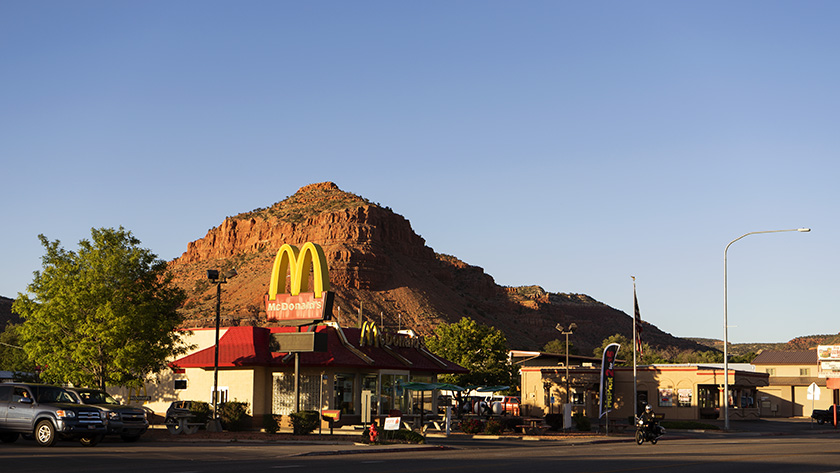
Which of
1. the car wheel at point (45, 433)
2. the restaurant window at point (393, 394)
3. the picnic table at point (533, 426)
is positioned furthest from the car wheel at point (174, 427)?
the picnic table at point (533, 426)

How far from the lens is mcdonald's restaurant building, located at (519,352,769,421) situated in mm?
66188

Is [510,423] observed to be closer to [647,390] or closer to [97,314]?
[97,314]

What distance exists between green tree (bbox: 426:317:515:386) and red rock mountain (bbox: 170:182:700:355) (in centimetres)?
5232

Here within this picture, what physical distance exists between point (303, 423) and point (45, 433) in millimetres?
11894

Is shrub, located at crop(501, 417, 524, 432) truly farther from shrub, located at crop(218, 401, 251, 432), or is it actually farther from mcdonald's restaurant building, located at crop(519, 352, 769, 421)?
mcdonald's restaurant building, located at crop(519, 352, 769, 421)

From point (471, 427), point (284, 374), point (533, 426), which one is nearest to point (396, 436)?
point (471, 427)

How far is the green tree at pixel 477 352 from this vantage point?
70.6 metres

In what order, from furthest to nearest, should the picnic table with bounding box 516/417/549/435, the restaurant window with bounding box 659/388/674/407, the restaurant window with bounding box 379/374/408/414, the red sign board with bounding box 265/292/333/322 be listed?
the restaurant window with bounding box 659/388/674/407 → the restaurant window with bounding box 379/374/408/414 → the picnic table with bounding box 516/417/549/435 → the red sign board with bounding box 265/292/333/322

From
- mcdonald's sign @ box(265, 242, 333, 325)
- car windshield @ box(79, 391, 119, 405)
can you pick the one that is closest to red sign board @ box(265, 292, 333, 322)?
mcdonald's sign @ box(265, 242, 333, 325)

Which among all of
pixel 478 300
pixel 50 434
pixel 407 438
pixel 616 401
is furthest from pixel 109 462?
pixel 478 300

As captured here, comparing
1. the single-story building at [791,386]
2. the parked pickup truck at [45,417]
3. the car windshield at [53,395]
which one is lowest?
the single-story building at [791,386]

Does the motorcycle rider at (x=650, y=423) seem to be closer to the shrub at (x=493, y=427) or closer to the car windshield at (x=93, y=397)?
the shrub at (x=493, y=427)

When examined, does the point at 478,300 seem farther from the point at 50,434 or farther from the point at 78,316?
the point at 50,434

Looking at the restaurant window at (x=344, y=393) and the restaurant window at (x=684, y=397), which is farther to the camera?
the restaurant window at (x=684, y=397)
